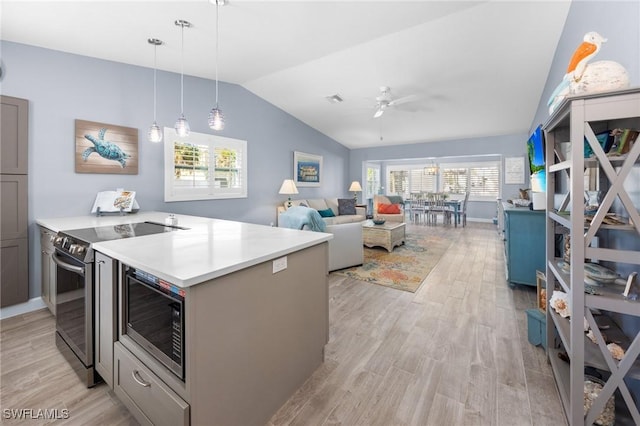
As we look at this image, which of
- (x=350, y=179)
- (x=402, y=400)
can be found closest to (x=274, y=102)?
(x=350, y=179)

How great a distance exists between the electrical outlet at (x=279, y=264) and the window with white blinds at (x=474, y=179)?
9.49 meters

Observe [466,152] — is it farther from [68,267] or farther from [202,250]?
[68,267]

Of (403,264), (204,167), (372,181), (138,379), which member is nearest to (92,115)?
(204,167)

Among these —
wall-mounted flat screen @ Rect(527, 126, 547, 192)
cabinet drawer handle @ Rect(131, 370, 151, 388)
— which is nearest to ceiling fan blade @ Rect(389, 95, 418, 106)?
wall-mounted flat screen @ Rect(527, 126, 547, 192)

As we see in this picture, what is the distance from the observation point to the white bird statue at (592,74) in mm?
1184

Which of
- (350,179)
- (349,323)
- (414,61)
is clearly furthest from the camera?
(350,179)

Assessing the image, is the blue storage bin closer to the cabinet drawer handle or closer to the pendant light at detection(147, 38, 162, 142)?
the cabinet drawer handle

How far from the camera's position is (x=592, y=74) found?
4.06ft

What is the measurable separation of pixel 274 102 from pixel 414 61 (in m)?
2.94

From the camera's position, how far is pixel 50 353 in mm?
2090

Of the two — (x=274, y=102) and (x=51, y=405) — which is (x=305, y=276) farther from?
(x=274, y=102)

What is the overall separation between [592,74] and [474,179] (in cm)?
931

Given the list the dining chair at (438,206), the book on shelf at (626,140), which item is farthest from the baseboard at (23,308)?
the dining chair at (438,206)

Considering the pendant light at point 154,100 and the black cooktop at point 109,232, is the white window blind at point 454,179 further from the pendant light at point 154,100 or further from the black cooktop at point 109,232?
the black cooktop at point 109,232
